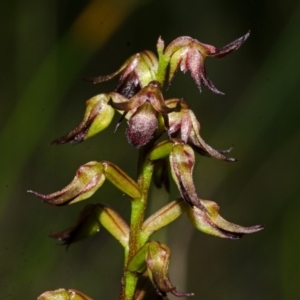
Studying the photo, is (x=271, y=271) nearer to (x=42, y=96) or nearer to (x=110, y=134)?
(x=110, y=134)

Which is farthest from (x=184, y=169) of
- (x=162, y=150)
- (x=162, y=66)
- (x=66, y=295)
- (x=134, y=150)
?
(x=134, y=150)

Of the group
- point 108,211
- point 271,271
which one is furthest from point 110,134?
point 108,211

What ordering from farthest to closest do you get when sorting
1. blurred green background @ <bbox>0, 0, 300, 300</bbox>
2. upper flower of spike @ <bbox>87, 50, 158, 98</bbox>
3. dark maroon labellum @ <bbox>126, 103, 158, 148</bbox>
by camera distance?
blurred green background @ <bbox>0, 0, 300, 300</bbox>
upper flower of spike @ <bbox>87, 50, 158, 98</bbox>
dark maroon labellum @ <bbox>126, 103, 158, 148</bbox>

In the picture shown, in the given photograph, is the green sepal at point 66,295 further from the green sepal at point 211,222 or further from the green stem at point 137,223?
the green sepal at point 211,222

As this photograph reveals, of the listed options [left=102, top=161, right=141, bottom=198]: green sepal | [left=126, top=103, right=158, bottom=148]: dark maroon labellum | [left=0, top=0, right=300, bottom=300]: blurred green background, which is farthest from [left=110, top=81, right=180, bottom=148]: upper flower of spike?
[left=0, top=0, right=300, bottom=300]: blurred green background

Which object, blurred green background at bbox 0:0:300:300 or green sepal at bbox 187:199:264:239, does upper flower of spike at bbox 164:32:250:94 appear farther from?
blurred green background at bbox 0:0:300:300

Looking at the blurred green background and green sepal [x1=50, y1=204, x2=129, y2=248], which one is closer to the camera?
green sepal [x1=50, y1=204, x2=129, y2=248]

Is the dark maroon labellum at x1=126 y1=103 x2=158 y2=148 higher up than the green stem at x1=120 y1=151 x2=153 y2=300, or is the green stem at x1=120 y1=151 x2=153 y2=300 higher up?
the dark maroon labellum at x1=126 y1=103 x2=158 y2=148
